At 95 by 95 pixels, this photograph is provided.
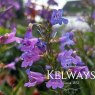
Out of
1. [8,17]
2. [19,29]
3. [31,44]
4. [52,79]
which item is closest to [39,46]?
[31,44]

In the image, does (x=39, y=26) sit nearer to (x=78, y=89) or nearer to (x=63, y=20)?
(x=63, y=20)

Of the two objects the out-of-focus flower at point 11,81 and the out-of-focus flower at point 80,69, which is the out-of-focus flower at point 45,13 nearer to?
the out-of-focus flower at point 11,81

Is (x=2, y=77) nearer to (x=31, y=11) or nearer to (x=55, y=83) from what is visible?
(x=31, y=11)

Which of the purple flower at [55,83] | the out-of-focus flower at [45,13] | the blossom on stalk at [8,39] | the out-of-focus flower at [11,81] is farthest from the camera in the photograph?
the out-of-focus flower at [45,13]

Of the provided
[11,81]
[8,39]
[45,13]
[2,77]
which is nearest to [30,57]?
[8,39]

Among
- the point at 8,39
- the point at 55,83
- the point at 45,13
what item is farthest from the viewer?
the point at 45,13

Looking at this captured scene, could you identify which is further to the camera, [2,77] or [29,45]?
[2,77]

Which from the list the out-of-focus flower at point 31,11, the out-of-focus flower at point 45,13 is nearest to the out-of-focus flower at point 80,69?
the out-of-focus flower at point 45,13

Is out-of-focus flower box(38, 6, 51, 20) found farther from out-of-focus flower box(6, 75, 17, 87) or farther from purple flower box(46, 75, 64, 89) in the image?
purple flower box(46, 75, 64, 89)

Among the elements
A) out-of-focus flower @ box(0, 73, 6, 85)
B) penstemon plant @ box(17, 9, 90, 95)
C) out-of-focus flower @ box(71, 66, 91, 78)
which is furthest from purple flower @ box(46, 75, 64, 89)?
out-of-focus flower @ box(0, 73, 6, 85)

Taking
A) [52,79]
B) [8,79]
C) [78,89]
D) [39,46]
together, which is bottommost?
[8,79]

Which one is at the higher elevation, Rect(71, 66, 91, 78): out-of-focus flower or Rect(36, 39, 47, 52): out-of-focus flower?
Rect(36, 39, 47, 52): out-of-focus flower
